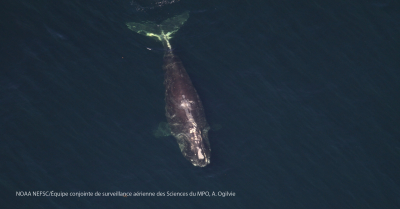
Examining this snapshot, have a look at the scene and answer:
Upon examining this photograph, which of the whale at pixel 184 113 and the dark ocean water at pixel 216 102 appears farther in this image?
the whale at pixel 184 113

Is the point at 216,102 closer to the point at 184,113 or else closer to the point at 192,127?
the point at 184,113

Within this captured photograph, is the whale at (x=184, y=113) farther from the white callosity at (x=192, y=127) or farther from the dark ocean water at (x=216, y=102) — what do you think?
the dark ocean water at (x=216, y=102)

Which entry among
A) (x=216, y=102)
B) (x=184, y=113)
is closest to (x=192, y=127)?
(x=184, y=113)

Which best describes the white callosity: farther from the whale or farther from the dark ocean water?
the dark ocean water

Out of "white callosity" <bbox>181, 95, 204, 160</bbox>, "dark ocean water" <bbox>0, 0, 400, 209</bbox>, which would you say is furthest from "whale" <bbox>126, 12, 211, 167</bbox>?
A: "dark ocean water" <bbox>0, 0, 400, 209</bbox>

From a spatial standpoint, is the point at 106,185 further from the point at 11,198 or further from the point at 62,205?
the point at 11,198

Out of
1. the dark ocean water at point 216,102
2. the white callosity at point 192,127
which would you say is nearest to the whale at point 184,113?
the white callosity at point 192,127

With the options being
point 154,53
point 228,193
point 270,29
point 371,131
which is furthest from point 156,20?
point 371,131
